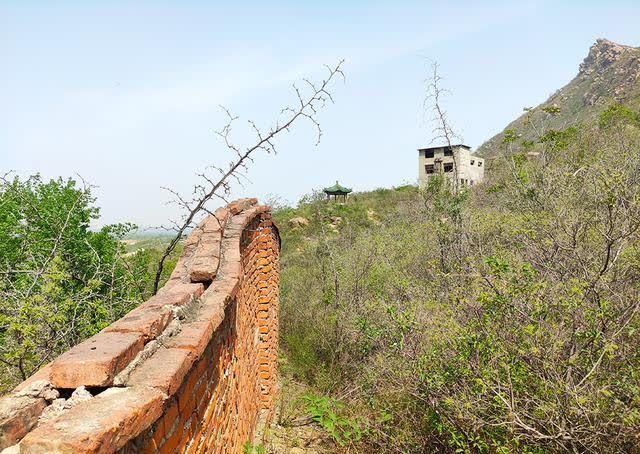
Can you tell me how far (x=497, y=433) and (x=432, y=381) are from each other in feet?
2.45

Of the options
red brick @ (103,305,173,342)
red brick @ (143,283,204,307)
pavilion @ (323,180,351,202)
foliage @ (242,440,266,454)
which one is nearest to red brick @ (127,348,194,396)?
red brick @ (103,305,173,342)

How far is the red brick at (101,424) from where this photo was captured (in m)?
1.11

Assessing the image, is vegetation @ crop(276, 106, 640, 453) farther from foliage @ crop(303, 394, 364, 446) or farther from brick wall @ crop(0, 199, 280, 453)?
brick wall @ crop(0, 199, 280, 453)

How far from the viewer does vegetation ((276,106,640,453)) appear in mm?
3404

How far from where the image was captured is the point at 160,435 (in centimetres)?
162

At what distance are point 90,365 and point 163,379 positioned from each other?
26 cm

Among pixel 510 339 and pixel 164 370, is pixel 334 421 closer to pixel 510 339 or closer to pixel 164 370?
pixel 510 339

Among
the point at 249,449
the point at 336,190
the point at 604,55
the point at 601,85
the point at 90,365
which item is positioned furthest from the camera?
the point at 604,55

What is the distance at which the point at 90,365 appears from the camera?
1.51 m

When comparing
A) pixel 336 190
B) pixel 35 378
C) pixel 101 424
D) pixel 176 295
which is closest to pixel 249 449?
pixel 176 295

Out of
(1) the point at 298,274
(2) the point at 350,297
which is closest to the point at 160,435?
(2) the point at 350,297

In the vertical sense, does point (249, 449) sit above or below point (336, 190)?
below

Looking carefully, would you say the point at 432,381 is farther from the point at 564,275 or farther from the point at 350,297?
the point at 350,297

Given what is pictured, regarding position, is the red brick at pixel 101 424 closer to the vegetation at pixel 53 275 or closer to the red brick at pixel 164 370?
the red brick at pixel 164 370
